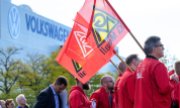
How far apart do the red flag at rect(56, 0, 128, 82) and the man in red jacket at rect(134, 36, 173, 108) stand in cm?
209

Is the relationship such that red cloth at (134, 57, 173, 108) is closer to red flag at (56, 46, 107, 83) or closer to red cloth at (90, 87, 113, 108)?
red flag at (56, 46, 107, 83)

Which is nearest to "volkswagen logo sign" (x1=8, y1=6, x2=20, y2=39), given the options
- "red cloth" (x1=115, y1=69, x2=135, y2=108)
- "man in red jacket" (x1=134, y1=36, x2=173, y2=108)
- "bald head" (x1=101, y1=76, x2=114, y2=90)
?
"bald head" (x1=101, y1=76, x2=114, y2=90)

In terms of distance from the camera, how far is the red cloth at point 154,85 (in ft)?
22.6

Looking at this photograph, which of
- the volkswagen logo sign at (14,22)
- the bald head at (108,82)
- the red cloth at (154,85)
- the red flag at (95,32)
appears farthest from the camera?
the volkswagen logo sign at (14,22)

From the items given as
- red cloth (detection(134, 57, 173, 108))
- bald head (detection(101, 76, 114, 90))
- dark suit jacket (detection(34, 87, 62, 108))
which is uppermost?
dark suit jacket (detection(34, 87, 62, 108))

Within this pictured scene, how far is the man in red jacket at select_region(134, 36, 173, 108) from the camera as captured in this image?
6914 millimetres

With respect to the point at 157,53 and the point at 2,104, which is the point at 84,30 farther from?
the point at 2,104

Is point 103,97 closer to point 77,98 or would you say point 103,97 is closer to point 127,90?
point 77,98

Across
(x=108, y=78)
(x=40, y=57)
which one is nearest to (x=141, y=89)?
(x=108, y=78)

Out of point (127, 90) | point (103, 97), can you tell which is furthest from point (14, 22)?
point (127, 90)

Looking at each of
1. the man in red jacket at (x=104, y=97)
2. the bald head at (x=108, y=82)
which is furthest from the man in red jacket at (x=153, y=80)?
the man in red jacket at (x=104, y=97)

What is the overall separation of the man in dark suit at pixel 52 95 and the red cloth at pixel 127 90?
1.94 metres

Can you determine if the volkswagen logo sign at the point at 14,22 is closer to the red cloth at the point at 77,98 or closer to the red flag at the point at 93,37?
the red flag at the point at 93,37

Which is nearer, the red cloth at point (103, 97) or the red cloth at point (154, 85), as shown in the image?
the red cloth at point (154, 85)
